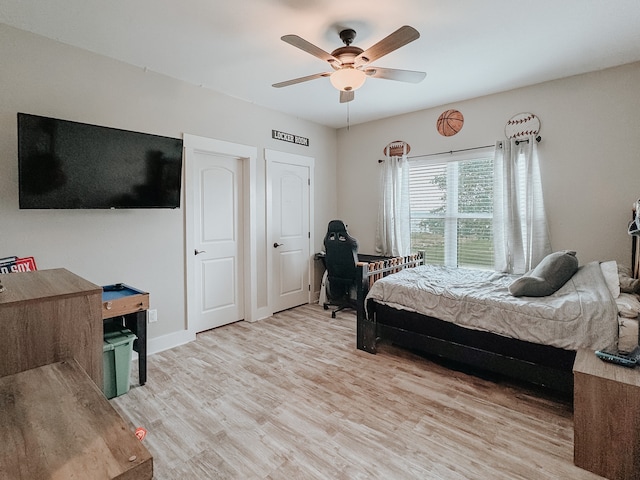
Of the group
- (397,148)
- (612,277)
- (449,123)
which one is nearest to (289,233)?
(397,148)

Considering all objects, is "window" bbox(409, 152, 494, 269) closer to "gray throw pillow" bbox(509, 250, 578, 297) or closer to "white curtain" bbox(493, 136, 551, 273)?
"white curtain" bbox(493, 136, 551, 273)

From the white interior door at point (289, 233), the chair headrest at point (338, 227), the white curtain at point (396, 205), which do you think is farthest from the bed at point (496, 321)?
the white interior door at point (289, 233)

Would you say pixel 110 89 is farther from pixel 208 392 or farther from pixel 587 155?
pixel 587 155

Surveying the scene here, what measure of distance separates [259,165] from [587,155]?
11.5 ft

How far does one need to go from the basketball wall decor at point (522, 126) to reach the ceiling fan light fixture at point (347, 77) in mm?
2173

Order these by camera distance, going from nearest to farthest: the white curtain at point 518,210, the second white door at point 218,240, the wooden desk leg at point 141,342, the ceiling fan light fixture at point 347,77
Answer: the ceiling fan light fixture at point 347,77 < the wooden desk leg at point 141,342 < the white curtain at point 518,210 < the second white door at point 218,240

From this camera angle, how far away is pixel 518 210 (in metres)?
3.51

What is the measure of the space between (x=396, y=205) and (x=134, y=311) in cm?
335

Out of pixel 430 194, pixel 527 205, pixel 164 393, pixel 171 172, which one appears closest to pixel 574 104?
pixel 527 205

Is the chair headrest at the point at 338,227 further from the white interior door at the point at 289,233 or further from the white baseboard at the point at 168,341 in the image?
the white baseboard at the point at 168,341

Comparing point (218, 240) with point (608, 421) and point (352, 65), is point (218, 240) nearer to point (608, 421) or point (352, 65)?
point (352, 65)

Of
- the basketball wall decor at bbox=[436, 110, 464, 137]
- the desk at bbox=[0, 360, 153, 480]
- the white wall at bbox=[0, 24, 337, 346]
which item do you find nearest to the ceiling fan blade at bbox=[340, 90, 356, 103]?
the white wall at bbox=[0, 24, 337, 346]

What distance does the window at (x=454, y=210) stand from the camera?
3.87 metres

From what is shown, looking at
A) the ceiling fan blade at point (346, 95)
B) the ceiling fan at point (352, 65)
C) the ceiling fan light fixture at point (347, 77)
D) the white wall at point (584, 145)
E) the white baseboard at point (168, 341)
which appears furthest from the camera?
the white baseboard at point (168, 341)
